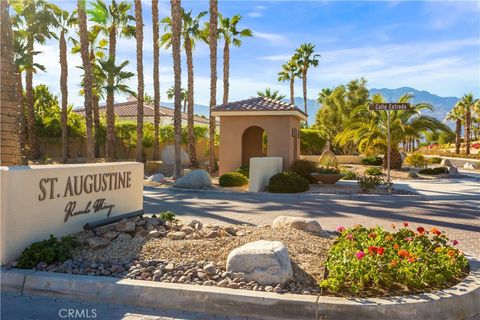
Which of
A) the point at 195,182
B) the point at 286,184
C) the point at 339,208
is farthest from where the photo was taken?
the point at 195,182

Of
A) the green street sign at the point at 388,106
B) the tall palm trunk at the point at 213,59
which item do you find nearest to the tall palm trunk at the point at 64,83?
the tall palm trunk at the point at 213,59

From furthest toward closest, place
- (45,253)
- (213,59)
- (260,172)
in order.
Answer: (213,59) < (260,172) < (45,253)

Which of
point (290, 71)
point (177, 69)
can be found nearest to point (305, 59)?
point (290, 71)

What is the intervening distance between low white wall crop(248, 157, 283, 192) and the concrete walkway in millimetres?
697

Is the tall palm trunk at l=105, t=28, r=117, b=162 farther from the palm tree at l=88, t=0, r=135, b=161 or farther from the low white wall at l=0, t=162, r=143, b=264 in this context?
the low white wall at l=0, t=162, r=143, b=264

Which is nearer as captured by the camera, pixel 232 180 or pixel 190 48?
pixel 232 180

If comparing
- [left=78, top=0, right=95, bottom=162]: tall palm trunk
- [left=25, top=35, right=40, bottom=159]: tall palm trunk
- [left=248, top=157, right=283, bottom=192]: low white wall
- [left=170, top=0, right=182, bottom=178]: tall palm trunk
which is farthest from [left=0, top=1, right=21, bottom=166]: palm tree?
[left=25, top=35, right=40, bottom=159]: tall palm trunk

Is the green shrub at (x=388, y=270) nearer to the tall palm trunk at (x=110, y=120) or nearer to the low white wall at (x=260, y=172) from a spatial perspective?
the low white wall at (x=260, y=172)

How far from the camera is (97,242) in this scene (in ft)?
21.5

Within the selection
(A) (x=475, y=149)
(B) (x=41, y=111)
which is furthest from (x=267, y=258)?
(A) (x=475, y=149)

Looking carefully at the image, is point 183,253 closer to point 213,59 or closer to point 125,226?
point 125,226

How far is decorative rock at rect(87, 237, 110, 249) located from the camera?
21.3ft

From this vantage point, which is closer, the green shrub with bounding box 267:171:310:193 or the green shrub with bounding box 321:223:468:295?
the green shrub with bounding box 321:223:468:295
